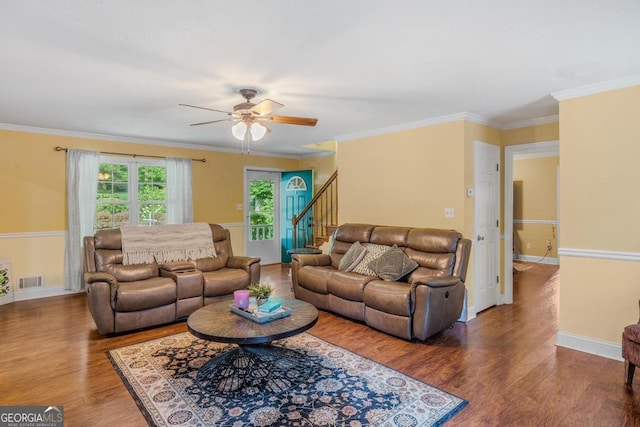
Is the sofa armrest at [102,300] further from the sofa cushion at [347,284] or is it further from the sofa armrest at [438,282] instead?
the sofa armrest at [438,282]

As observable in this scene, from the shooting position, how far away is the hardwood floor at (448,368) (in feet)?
7.48

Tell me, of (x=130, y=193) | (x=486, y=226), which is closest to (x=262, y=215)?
(x=130, y=193)

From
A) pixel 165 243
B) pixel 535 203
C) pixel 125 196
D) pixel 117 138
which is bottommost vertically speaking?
pixel 165 243

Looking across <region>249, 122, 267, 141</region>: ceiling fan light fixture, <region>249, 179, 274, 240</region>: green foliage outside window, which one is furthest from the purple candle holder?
<region>249, 179, 274, 240</region>: green foliage outside window

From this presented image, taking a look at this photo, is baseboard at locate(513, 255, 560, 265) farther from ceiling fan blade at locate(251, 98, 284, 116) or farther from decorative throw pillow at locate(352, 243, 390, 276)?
ceiling fan blade at locate(251, 98, 284, 116)

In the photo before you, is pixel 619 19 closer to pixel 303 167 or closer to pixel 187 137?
pixel 187 137

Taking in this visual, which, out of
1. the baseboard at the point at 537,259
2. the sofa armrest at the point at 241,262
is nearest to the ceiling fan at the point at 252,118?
the sofa armrest at the point at 241,262

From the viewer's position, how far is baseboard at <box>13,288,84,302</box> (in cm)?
487

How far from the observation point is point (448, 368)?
2.89 m

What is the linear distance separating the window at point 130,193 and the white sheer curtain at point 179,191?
11 cm

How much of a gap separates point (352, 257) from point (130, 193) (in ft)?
12.7

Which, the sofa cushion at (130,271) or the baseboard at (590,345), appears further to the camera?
the sofa cushion at (130,271)

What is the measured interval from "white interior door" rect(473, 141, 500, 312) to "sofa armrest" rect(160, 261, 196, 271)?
11.4 ft

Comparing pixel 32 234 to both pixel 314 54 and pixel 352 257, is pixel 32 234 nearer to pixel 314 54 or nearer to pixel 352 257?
pixel 352 257
